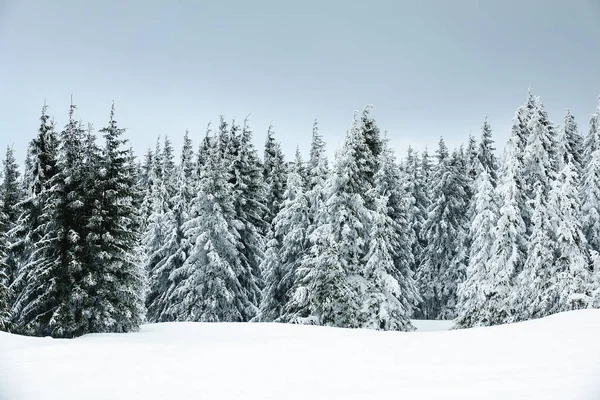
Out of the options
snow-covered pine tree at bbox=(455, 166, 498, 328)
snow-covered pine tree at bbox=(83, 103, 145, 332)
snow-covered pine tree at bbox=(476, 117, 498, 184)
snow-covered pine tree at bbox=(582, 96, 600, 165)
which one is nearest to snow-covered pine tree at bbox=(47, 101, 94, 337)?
snow-covered pine tree at bbox=(83, 103, 145, 332)

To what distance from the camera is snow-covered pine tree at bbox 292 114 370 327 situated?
71.7ft

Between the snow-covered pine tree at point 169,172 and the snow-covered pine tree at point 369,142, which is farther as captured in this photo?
the snow-covered pine tree at point 169,172

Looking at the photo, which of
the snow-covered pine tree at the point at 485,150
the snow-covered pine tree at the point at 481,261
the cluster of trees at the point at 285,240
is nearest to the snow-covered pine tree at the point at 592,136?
the cluster of trees at the point at 285,240

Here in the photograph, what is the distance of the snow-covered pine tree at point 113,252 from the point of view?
61.7ft

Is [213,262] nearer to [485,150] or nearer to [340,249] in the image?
[340,249]

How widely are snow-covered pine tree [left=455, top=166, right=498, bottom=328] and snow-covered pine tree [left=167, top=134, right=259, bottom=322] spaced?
13.5 m

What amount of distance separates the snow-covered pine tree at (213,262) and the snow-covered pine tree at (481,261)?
1353 centimetres

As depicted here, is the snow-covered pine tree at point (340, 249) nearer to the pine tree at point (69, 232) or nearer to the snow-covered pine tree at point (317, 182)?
the snow-covered pine tree at point (317, 182)

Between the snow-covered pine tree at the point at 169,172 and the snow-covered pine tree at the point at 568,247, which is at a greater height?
the snow-covered pine tree at the point at 169,172

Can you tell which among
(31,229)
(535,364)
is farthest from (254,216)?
(535,364)

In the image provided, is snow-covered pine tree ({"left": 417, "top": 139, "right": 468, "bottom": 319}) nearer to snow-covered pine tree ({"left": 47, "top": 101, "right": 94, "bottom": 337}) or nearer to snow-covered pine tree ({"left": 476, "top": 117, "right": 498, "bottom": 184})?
snow-covered pine tree ({"left": 476, "top": 117, "right": 498, "bottom": 184})

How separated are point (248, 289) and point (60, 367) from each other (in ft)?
69.7

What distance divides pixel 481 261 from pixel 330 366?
19.8 metres

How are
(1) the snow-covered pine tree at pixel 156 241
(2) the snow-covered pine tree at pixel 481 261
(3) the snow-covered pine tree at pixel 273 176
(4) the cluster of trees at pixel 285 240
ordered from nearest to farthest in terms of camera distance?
(4) the cluster of trees at pixel 285 240 < (2) the snow-covered pine tree at pixel 481 261 < (1) the snow-covered pine tree at pixel 156 241 < (3) the snow-covered pine tree at pixel 273 176
